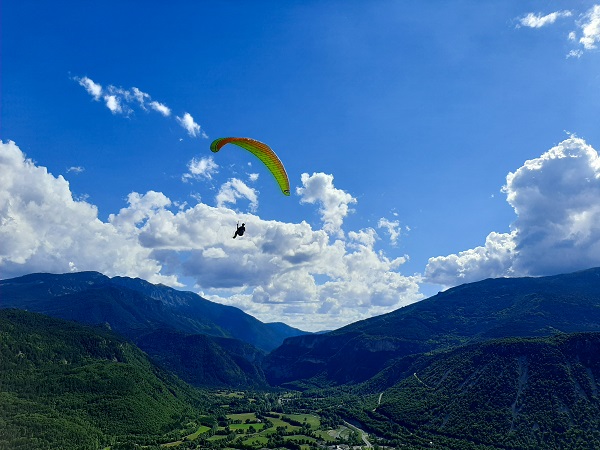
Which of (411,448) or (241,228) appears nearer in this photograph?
(241,228)

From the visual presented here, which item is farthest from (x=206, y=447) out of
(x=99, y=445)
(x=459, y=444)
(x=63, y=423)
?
(x=459, y=444)

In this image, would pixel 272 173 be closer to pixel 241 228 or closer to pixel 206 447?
pixel 241 228

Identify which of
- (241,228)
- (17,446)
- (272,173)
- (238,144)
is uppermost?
(238,144)

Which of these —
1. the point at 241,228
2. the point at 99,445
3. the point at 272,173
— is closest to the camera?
the point at 241,228

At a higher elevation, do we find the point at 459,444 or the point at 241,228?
the point at 241,228

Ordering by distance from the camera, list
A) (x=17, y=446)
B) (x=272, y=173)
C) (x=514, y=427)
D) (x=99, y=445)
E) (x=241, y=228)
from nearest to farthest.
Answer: (x=241, y=228)
(x=272, y=173)
(x=17, y=446)
(x=99, y=445)
(x=514, y=427)

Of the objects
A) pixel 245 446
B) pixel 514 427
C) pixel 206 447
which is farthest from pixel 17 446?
pixel 514 427
